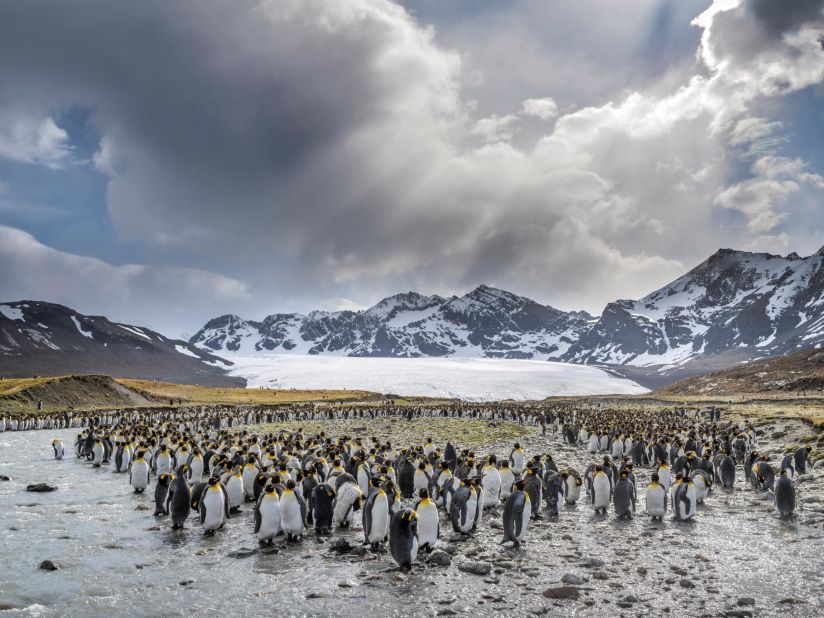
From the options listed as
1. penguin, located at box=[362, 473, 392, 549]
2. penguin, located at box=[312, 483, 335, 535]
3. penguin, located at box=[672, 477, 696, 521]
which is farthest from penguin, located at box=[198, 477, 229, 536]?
penguin, located at box=[672, 477, 696, 521]

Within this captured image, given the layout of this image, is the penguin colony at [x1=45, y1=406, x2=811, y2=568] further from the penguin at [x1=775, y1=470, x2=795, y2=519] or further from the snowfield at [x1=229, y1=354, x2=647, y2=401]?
the snowfield at [x1=229, y1=354, x2=647, y2=401]

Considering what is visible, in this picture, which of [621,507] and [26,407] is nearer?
[621,507]

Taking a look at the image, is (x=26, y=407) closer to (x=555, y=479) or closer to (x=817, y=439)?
(x=555, y=479)

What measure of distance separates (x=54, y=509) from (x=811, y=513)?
15450 mm

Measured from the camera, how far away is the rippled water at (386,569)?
673 centimetres

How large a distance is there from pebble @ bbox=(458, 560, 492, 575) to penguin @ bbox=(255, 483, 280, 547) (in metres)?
3.27

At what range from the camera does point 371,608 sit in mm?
6676

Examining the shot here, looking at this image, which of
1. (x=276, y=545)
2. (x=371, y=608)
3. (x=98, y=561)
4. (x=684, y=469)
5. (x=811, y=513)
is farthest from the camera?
(x=684, y=469)

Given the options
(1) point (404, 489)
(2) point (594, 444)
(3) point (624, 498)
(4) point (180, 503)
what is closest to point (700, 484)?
(3) point (624, 498)

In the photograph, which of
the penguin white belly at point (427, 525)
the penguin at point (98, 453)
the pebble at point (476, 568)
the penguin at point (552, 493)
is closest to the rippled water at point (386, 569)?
the pebble at point (476, 568)

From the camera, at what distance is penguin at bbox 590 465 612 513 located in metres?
11.6

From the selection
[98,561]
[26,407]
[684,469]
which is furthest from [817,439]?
[26,407]

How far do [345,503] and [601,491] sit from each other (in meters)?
5.36

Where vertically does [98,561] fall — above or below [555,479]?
below
